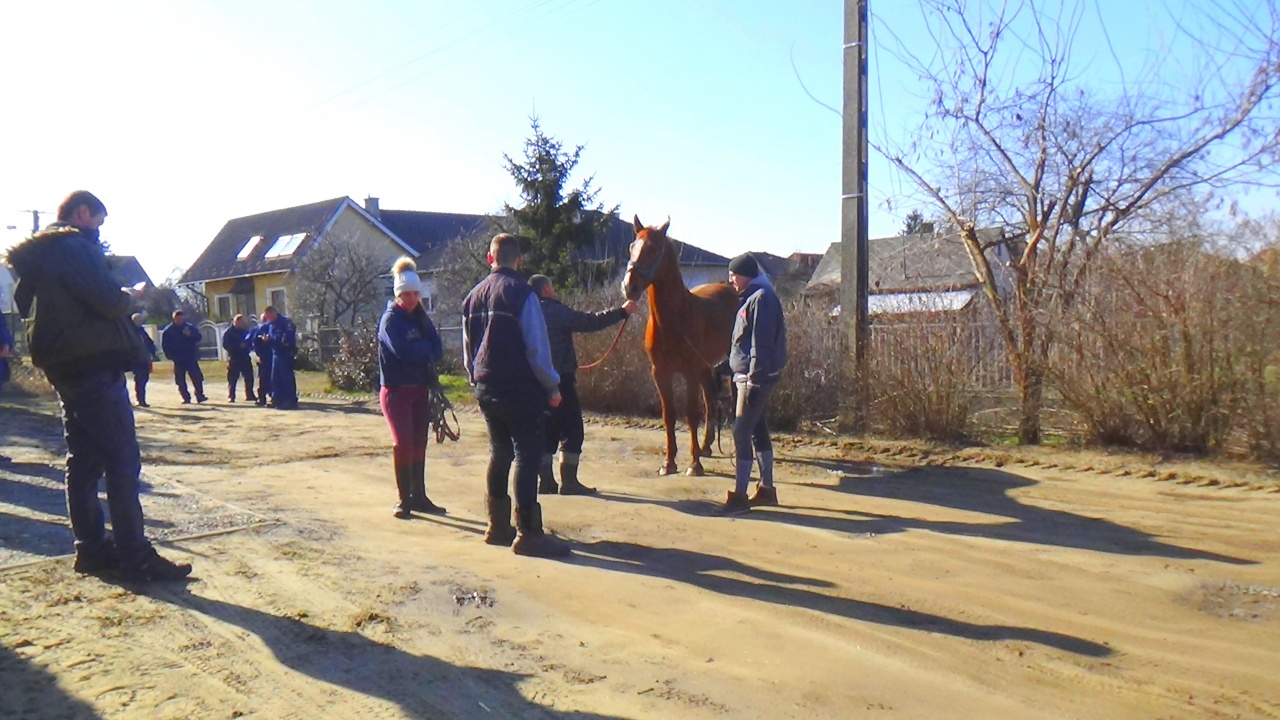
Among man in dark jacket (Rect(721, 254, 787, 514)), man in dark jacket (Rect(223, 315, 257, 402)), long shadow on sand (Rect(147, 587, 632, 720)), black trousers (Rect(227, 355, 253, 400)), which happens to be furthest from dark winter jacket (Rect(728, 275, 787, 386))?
black trousers (Rect(227, 355, 253, 400))

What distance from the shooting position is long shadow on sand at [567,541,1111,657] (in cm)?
477

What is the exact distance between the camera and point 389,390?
7.61m

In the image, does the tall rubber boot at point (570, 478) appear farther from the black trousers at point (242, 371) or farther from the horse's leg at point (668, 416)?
the black trousers at point (242, 371)

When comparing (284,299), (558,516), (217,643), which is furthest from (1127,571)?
(284,299)

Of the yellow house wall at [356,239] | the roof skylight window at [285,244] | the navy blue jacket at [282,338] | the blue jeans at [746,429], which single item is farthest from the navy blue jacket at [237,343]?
the roof skylight window at [285,244]

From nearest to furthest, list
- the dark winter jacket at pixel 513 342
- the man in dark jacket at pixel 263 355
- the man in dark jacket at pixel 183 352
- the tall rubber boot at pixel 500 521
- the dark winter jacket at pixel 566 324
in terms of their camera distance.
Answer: the dark winter jacket at pixel 513 342, the tall rubber boot at pixel 500 521, the dark winter jacket at pixel 566 324, the man in dark jacket at pixel 263 355, the man in dark jacket at pixel 183 352

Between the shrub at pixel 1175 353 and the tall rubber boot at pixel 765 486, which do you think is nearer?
the tall rubber boot at pixel 765 486

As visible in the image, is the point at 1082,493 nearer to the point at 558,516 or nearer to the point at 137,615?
the point at 558,516

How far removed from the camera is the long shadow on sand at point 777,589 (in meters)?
4.77

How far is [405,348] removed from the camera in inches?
293

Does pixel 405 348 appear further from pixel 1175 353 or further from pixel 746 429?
pixel 1175 353

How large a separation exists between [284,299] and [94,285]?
122 feet

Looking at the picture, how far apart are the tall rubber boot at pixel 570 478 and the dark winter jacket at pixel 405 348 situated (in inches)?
57.0

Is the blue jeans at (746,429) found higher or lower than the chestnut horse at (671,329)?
lower
